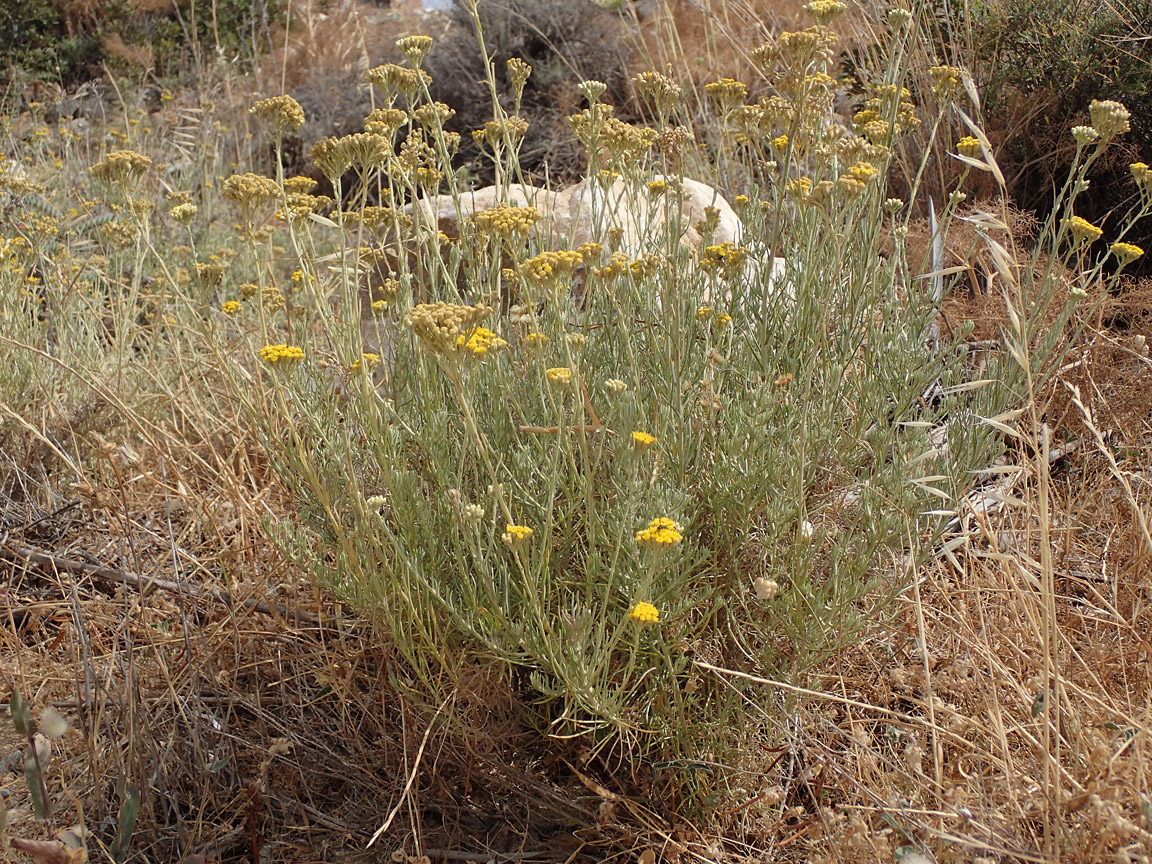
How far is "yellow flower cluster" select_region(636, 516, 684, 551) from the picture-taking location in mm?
1560

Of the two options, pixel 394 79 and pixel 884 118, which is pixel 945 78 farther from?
pixel 394 79

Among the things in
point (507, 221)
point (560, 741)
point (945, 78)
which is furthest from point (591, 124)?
point (560, 741)

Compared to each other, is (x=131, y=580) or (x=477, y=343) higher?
(x=477, y=343)

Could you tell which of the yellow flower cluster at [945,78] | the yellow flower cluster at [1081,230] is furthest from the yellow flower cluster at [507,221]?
the yellow flower cluster at [1081,230]

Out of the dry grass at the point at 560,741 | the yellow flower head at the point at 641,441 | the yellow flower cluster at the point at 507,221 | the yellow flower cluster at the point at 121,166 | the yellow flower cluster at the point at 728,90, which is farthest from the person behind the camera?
the yellow flower cluster at the point at 728,90

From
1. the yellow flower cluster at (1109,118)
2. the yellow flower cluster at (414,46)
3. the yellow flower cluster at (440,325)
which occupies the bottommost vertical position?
the yellow flower cluster at (440,325)

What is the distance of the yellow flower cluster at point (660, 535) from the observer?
1.56 metres

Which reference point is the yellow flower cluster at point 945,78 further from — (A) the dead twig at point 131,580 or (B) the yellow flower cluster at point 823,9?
(A) the dead twig at point 131,580

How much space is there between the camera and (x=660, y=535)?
157 cm

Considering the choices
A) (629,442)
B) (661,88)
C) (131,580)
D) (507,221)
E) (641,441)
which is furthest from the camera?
(131,580)

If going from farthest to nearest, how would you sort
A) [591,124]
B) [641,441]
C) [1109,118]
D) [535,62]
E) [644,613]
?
[535,62]
[591,124]
[1109,118]
[641,441]
[644,613]

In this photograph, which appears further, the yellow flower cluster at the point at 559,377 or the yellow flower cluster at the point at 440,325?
the yellow flower cluster at the point at 559,377

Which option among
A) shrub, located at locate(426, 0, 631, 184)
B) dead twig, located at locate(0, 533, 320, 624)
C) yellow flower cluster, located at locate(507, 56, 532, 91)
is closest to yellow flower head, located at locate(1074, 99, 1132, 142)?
yellow flower cluster, located at locate(507, 56, 532, 91)

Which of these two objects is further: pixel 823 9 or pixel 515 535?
pixel 823 9
